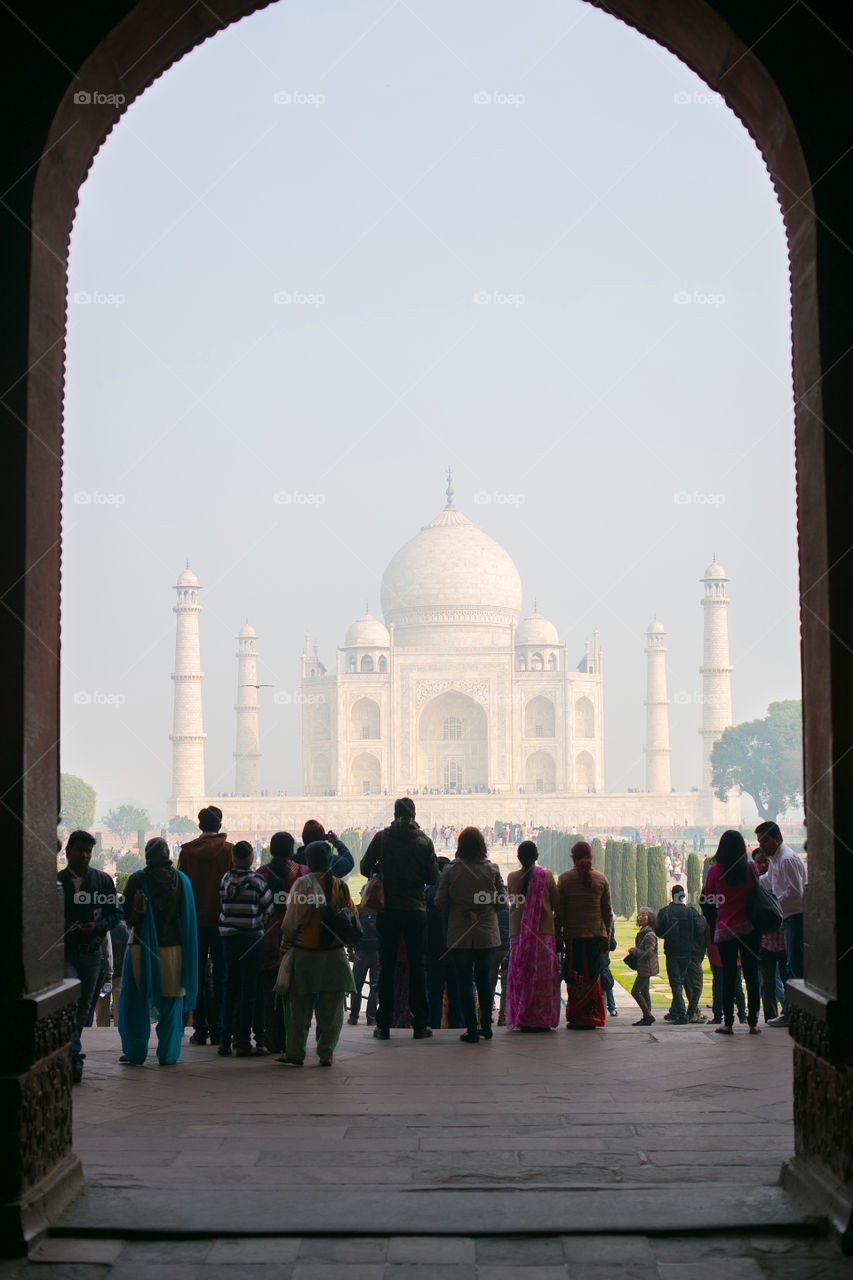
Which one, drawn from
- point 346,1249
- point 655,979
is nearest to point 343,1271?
point 346,1249

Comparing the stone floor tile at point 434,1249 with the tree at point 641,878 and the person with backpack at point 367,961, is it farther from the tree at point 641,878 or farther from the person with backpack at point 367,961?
the tree at point 641,878

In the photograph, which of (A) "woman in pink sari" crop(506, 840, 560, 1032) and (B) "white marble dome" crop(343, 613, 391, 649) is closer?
(A) "woman in pink sari" crop(506, 840, 560, 1032)

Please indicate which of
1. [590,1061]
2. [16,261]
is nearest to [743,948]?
[590,1061]

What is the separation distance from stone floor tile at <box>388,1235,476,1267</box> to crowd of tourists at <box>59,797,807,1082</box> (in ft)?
5.69

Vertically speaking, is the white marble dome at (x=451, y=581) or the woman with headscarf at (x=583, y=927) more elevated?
the white marble dome at (x=451, y=581)

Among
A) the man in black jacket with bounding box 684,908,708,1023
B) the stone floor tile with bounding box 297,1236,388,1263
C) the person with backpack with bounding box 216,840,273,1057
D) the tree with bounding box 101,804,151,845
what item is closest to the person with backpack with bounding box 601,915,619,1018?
the man in black jacket with bounding box 684,908,708,1023

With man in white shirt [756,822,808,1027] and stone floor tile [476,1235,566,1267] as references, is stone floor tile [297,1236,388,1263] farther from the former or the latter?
man in white shirt [756,822,808,1027]

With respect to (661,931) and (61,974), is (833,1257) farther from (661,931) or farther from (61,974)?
(661,931)

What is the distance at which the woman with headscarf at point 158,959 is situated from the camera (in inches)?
159

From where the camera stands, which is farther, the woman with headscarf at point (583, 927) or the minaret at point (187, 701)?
the minaret at point (187, 701)

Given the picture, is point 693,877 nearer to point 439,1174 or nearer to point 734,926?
point 734,926

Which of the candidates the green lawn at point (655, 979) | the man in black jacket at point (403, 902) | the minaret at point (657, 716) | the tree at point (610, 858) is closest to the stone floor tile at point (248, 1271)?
the man in black jacket at point (403, 902)

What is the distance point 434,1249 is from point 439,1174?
1.36ft

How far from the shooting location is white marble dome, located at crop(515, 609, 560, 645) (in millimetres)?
37750
